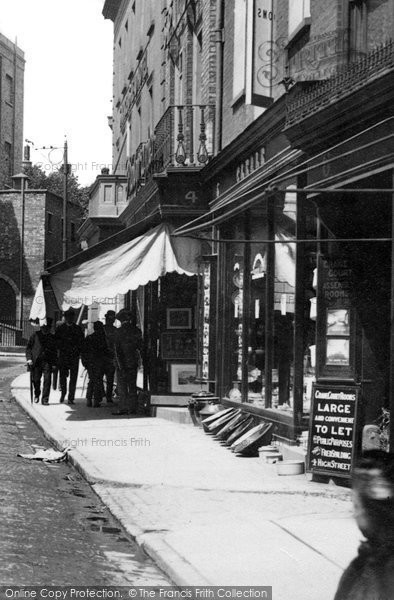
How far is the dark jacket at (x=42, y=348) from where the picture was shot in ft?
68.4

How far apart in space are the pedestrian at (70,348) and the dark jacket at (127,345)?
2.37m

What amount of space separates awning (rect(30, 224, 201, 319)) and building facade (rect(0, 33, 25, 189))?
49218 millimetres

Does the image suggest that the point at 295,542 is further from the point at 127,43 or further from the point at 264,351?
the point at 127,43

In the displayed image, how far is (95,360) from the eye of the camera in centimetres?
2033

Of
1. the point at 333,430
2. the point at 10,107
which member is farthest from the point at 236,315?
the point at 10,107

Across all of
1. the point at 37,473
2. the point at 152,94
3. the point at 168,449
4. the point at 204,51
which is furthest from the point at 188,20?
the point at 37,473

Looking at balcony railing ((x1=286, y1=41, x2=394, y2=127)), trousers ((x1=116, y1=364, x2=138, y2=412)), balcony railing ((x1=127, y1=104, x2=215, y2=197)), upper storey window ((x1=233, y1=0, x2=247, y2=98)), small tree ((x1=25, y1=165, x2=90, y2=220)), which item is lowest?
trousers ((x1=116, y1=364, x2=138, y2=412))

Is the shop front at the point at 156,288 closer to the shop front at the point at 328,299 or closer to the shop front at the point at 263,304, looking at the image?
the shop front at the point at 263,304

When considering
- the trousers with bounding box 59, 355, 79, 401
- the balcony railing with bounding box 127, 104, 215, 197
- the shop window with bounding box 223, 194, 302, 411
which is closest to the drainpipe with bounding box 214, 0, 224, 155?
the balcony railing with bounding box 127, 104, 215, 197

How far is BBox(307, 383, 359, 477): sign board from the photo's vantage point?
10.1 m

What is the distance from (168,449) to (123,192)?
698 inches

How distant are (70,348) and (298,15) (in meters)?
10.2

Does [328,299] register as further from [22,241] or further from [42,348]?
[22,241]

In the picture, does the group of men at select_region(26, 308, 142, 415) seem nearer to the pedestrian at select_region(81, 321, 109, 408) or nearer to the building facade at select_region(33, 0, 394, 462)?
the pedestrian at select_region(81, 321, 109, 408)
